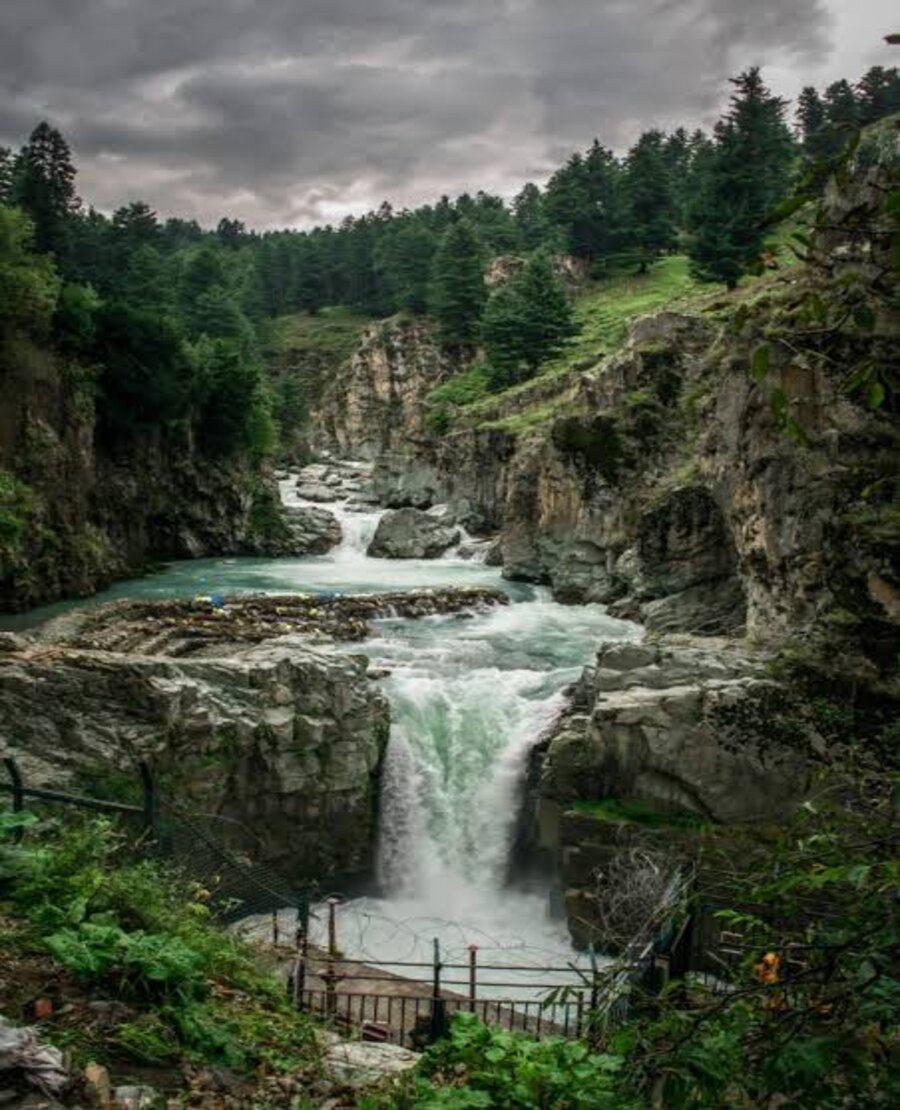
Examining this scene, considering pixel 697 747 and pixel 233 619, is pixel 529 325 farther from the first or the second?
pixel 697 747

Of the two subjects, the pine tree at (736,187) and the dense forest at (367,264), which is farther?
the pine tree at (736,187)

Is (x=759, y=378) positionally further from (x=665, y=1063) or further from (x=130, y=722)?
(x=130, y=722)

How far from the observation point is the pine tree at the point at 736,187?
158ft

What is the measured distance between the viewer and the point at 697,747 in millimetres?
14812

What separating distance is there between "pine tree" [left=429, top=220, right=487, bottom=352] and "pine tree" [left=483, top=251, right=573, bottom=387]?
39.3 feet

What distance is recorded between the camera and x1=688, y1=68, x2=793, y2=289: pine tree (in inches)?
1891

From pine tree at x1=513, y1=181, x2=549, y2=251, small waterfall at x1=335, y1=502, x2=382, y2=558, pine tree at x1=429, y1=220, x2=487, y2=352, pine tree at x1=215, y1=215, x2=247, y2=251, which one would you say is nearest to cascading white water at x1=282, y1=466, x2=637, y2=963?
small waterfall at x1=335, y1=502, x2=382, y2=558

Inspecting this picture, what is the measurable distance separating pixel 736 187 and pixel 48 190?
41.5m

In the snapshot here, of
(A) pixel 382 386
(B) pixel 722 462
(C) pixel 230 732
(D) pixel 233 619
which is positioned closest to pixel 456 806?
(C) pixel 230 732

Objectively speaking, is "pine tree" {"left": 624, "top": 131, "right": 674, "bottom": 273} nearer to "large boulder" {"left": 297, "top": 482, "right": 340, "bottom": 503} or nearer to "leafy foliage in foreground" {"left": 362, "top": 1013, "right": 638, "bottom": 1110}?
"large boulder" {"left": 297, "top": 482, "right": 340, "bottom": 503}

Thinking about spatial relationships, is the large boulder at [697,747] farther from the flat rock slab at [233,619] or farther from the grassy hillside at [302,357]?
the grassy hillside at [302,357]

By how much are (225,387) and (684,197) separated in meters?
54.9

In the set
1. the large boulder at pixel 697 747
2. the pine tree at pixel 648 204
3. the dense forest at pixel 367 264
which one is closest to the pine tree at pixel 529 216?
the dense forest at pixel 367 264

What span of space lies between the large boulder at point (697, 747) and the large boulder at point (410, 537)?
26.7m
